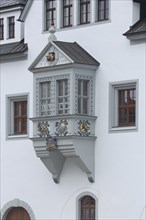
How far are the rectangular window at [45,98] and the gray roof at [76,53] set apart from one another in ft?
5.26

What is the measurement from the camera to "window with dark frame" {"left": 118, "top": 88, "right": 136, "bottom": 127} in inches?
1838

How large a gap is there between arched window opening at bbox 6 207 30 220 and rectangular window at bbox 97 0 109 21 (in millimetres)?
8903

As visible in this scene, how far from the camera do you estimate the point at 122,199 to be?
4656 centimetres

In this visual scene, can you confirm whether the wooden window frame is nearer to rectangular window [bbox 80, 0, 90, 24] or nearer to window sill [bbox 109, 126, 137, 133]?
window sill [bbox 109, 126, 137, 133]

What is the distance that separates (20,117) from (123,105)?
5.91 m

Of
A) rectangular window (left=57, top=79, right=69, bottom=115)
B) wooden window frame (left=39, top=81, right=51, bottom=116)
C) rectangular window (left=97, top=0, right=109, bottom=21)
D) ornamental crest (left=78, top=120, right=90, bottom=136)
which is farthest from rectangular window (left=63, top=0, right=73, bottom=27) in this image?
ornamental crest (left=78, top=120, right=90, bottom=136)

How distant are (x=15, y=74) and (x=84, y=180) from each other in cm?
612

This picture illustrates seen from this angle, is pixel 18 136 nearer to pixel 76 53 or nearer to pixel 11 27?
pixel 11 27

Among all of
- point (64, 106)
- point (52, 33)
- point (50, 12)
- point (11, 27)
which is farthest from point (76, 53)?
point (11, 27)

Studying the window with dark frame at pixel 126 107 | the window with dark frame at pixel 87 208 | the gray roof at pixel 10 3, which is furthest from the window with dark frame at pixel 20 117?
the window with dark frame at pixel 126 107

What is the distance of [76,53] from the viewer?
47969mm

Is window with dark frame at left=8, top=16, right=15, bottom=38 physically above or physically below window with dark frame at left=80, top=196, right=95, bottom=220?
above

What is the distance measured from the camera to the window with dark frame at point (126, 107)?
4669 centimetres

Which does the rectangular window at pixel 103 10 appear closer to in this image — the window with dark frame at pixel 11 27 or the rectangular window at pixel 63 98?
the rectangular window at pixel 63 98
